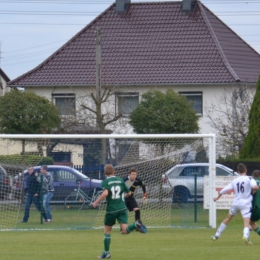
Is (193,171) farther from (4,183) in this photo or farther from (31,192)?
(4,183)

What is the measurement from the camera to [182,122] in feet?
107

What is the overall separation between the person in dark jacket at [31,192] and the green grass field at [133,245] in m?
0.83

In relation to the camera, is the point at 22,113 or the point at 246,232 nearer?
the point at 246,232

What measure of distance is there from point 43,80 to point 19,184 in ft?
81.1

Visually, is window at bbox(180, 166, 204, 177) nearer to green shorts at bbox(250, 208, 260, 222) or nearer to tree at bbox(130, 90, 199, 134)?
green shorts at bbox(250, 208, 260, 222)

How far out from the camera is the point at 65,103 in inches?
1714

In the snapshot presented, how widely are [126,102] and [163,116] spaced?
11135 mm

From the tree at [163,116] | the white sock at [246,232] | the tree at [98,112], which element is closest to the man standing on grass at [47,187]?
the white sock at [246,232]

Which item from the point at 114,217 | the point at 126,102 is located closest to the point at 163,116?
the point at 126,102

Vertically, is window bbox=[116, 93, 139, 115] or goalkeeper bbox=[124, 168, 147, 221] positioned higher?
window bbox=[116, 93, 139, 115]

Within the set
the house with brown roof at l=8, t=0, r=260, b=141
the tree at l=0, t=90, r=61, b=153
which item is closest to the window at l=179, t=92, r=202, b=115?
the house with brown roof at l=8, t=0, r=260, b=141

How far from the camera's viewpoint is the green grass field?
13.8 m

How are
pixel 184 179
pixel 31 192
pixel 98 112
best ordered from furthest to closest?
pixel 98 112, pixel 184 179, pixel 31 192

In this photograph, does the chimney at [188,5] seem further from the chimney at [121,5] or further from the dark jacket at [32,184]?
the dark jacket at [32,184]
